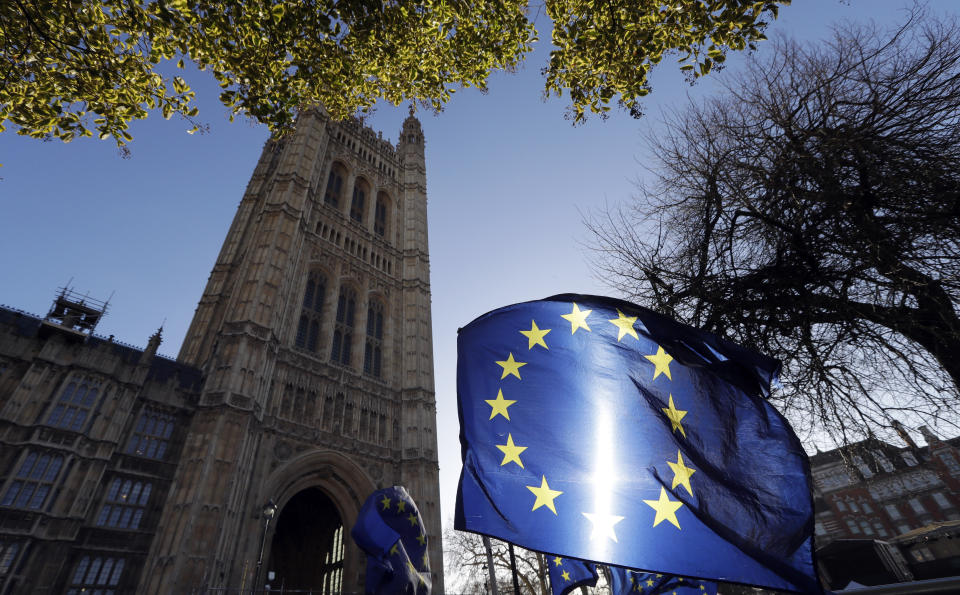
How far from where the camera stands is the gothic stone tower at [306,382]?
17141mm

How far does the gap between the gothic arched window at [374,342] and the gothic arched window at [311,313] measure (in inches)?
134

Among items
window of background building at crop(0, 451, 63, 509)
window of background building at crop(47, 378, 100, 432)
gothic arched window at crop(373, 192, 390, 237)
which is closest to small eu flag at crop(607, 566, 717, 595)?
window of background building at crop(0, 451, 63, 509)

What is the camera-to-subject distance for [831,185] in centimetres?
473

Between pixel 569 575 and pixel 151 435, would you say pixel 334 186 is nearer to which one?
pixel 151 435

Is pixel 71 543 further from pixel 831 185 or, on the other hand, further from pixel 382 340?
pixel 831 185

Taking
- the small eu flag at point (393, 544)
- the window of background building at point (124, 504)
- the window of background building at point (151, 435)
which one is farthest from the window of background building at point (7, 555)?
the small eu flag at point (393, 544)

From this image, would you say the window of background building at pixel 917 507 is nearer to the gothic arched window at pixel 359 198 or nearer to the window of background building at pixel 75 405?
the gothic arched window at pixel 359 198

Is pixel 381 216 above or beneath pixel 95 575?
above

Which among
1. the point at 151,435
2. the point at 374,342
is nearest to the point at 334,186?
the point at 374,342

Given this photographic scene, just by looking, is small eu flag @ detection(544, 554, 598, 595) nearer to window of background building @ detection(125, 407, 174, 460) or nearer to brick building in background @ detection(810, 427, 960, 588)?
brick building in background @ detection(810, 427, 960, 588)

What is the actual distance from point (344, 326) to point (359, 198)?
43.4 feet

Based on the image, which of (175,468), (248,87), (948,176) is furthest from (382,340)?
(948,176)

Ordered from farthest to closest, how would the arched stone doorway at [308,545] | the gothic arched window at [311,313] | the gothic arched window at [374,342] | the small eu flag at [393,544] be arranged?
1. the gothic arched window at [374,342]
2. the gothic arched window at [311,313]
3. the arched stone doorway at [308,545]
4. the small eu flag at [393,544]

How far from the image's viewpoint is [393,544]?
802cm
